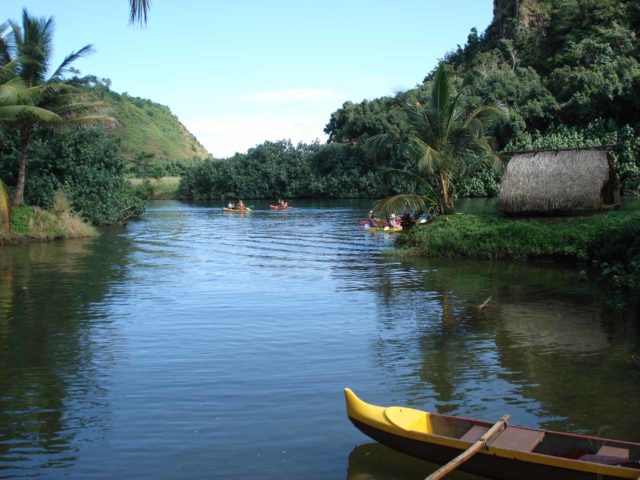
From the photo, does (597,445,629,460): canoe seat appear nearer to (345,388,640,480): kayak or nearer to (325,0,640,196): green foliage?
(345,388,640,480): kayak

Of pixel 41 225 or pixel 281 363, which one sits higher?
pixel 41 225

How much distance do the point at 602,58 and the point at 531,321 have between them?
41.3m

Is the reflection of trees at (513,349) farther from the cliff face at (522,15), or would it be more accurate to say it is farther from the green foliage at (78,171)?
the cliff face at (522,15)

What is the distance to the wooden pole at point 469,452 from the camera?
17.4 ft

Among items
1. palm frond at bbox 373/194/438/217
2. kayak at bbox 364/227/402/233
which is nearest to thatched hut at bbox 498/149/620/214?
palm frond at bbox 373/194/438/217

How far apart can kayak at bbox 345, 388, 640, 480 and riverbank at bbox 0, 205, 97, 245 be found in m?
23.6

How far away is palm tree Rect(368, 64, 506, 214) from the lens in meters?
21.5

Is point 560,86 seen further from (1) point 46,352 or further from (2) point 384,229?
(1) point 46,352

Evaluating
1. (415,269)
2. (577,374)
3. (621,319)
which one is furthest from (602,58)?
(577,374)

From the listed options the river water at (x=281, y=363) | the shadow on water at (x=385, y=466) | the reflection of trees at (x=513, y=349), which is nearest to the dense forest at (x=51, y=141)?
the river water at (x=281, y=363)

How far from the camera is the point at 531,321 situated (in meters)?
12.6

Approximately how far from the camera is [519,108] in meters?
50.1

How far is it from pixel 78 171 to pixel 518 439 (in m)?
30.3

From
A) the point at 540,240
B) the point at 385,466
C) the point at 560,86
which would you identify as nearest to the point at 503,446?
the point at 385,466
